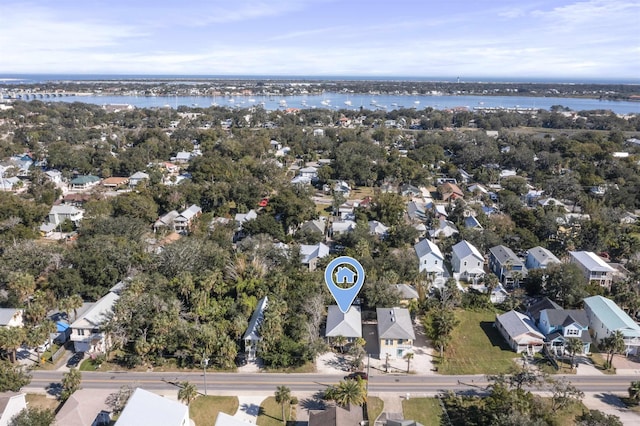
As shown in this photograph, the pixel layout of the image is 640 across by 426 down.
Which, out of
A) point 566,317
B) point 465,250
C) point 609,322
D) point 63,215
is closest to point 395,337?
point 566,317

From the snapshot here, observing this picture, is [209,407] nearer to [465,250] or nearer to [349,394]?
[349,394]

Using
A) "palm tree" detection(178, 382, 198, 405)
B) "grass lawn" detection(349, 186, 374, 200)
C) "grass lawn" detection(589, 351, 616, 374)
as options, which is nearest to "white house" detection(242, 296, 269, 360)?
"palm tree" detection(178, 382, 198, 405)

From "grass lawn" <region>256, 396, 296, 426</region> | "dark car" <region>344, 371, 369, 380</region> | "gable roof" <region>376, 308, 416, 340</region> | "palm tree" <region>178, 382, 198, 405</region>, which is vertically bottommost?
"grass lawn" <region>256, 396, 296, 426</region>

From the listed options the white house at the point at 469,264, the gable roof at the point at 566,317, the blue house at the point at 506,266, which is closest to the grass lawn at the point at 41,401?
the gable roof at the point at 566,317

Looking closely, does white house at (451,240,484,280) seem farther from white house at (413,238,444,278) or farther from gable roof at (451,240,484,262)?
white house at (413,238,444,278)

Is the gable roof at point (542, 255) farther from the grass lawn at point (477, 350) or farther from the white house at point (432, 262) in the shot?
the grass lawn at point (477, 350)

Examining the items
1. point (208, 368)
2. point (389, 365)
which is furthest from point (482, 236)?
point (208, 368)
